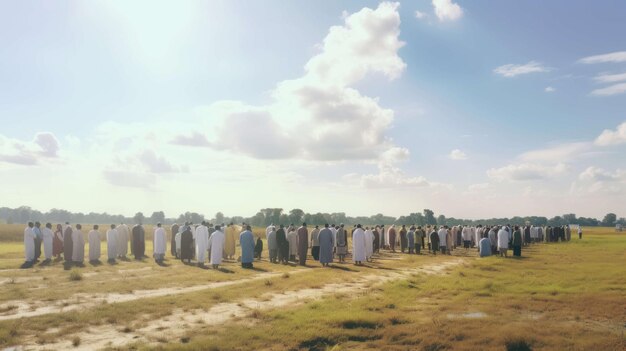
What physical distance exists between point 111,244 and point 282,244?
791 centimetres

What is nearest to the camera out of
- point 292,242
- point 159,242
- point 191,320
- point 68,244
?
point 191,320

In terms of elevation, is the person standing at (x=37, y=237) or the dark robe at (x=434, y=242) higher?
the person standing at (x=37, y=237)

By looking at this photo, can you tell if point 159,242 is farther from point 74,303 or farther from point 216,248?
point 74,303

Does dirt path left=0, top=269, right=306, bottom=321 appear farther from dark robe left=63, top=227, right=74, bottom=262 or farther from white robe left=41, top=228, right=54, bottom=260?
white robe left=41, top=228, right=54, bottom=260

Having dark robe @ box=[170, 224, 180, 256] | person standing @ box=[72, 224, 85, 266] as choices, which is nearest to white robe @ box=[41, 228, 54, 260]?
person standing @ box=[72, 224, 85, 266]

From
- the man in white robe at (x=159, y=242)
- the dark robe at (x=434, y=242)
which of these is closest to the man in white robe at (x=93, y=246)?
the man in white robe at (x=159, y=242)

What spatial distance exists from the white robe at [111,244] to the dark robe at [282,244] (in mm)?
7613

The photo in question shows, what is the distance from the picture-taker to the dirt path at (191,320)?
298 inches

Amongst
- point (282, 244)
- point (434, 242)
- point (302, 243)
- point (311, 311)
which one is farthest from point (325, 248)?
point (434, 242)

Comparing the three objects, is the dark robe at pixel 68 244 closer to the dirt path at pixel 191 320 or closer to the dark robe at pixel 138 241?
the dark robe at pixel 138 241

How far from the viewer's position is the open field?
7.72 metres

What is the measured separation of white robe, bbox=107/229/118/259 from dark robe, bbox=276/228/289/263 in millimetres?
7613

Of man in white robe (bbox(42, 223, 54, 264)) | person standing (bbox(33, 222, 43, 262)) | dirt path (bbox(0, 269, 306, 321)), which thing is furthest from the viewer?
man in white robe (bbox(42, 223, 54, 264))

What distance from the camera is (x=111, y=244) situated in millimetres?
21109
